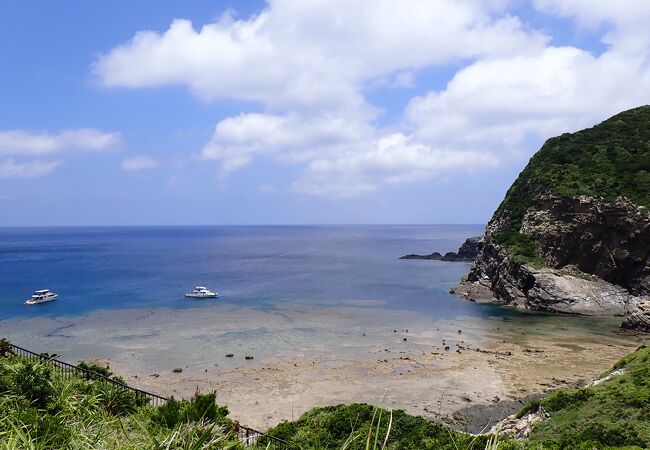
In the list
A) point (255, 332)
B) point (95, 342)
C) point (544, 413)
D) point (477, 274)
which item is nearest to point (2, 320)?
point (95, 342)

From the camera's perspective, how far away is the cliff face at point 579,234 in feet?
199

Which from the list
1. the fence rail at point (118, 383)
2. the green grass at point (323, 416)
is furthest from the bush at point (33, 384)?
the fence rail at point (118, 383)

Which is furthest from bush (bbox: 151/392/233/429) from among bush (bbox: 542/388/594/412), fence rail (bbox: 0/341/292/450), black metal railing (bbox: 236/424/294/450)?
bush (bbox: 542/388/594/412)

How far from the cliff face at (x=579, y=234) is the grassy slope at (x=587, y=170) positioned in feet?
0.46

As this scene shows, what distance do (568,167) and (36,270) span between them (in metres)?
115

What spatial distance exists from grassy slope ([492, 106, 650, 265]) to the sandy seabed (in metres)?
19.7

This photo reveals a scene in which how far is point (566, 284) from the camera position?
6153 cm

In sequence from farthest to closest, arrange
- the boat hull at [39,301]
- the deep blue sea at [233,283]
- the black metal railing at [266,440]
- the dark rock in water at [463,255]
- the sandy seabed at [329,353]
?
1. the dark rock in water at [463,255]
2. the deep blue sea at [233,283]
3. the boat hull at [39,301]
4. the sandy seabed at [329,353]
5. the black metal railing at [266,440]

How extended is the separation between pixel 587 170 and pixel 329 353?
53706 millimetres

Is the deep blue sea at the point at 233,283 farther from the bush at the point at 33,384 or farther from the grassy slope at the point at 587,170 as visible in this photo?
the bush at the point at 33,384

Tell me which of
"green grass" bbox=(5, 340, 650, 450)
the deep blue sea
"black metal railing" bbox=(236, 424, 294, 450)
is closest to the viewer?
"green grass" bbox=(5, 340, 650, 450)

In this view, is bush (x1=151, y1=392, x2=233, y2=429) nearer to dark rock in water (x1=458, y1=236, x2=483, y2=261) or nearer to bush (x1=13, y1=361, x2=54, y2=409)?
bush (x1=13, y1=361, x2=54, y2=409)

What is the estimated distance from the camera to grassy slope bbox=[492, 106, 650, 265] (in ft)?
214

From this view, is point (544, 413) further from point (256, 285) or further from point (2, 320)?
point (256, 285)
